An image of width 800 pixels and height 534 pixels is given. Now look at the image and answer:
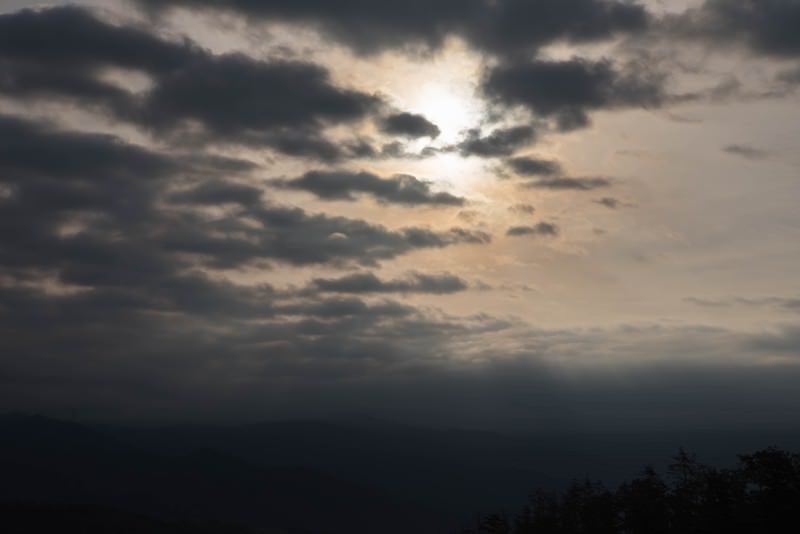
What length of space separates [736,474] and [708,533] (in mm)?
15264

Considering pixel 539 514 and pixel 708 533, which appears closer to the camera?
pixel 708 533

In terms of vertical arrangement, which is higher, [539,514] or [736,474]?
[736,474]

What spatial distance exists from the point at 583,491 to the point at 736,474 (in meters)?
32.5

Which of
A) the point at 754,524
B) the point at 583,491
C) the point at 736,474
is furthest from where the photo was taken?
the point at 583,491

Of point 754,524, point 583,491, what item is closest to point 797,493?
point 754,524

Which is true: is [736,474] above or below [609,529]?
above

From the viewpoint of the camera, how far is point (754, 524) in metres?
97.7

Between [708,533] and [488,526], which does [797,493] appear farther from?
[488,526]

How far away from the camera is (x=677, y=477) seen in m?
123

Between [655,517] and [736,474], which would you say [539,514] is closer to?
[655,517]

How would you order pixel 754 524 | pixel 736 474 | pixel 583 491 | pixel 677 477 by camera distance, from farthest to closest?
pixel 583 491 < pixel 677 477 < pixel 736 474 < pixel 754 524

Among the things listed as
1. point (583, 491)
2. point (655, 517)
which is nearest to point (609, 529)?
point (655, 517)

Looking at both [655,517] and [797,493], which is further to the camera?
[655,517]

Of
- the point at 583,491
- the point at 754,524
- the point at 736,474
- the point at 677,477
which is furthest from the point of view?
the point at 583,491
